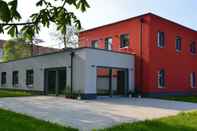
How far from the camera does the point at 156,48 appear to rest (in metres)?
24.5

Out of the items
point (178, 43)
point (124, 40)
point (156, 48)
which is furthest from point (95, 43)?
point (178, 43)

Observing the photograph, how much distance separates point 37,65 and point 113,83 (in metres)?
7.24

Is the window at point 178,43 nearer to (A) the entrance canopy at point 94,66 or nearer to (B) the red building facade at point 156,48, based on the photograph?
(B) the red building facade at point 156,48

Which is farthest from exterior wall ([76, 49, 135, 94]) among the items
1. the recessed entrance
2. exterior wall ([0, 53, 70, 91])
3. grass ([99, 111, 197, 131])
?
grass ([99, 111, 197, 131])

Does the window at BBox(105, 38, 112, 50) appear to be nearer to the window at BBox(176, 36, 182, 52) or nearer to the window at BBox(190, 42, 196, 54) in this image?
the window at BBox(176, 36, 182, 52)

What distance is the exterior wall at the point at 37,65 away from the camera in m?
23.2

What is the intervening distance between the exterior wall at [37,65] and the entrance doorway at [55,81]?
1.53ft

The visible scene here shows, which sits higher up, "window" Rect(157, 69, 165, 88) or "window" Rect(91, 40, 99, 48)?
"window" Rect(91, 40, 99, 48)

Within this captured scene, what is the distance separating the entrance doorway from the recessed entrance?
2.85m

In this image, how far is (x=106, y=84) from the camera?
78.0 feet

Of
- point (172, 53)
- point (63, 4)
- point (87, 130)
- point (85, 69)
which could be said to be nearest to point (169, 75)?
point (172, 53)

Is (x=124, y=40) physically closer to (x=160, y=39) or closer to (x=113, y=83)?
(x=160, y=39)

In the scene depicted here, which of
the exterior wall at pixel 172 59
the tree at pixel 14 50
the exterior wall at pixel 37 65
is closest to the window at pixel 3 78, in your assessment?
the exterior wall at pixel 37 65

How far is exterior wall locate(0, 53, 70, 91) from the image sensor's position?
23.2m
